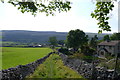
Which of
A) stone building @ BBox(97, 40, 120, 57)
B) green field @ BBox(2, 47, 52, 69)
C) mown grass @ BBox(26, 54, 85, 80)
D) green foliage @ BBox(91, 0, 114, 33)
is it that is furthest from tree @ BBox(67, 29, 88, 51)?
green foliage @ BBox(91, 0, 114, 33)

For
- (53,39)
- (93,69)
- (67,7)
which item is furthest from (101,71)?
(53,39)

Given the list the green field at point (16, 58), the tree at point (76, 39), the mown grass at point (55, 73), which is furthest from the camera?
the tree at point (76, 39)

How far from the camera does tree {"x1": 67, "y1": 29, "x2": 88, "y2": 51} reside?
74956 mm

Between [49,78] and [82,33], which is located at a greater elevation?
[82,33]

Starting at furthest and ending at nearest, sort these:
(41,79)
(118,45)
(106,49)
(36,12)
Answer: (106,49) < (118,45) < (41,79) < (36,12)

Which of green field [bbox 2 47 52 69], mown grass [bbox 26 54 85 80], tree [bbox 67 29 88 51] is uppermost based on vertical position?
tree [bbox 67 29 88 51]

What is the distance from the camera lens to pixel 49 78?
54.1 feet

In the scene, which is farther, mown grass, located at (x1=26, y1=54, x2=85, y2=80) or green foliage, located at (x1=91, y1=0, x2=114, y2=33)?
mown grass, located at (x1=26, y1=54, x2=85, y2=80)

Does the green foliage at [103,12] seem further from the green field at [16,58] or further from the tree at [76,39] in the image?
the tree at [76,39]

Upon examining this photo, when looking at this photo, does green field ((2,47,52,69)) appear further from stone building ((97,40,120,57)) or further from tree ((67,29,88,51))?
tree ((67,29,88,51))

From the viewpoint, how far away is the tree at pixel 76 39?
246 feet

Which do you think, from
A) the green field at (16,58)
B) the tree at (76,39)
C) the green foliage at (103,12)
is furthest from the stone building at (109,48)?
the green foliage at (103,12)

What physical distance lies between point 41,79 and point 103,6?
40.1 ft

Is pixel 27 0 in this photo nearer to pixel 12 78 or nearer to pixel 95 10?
pixel 95 10
